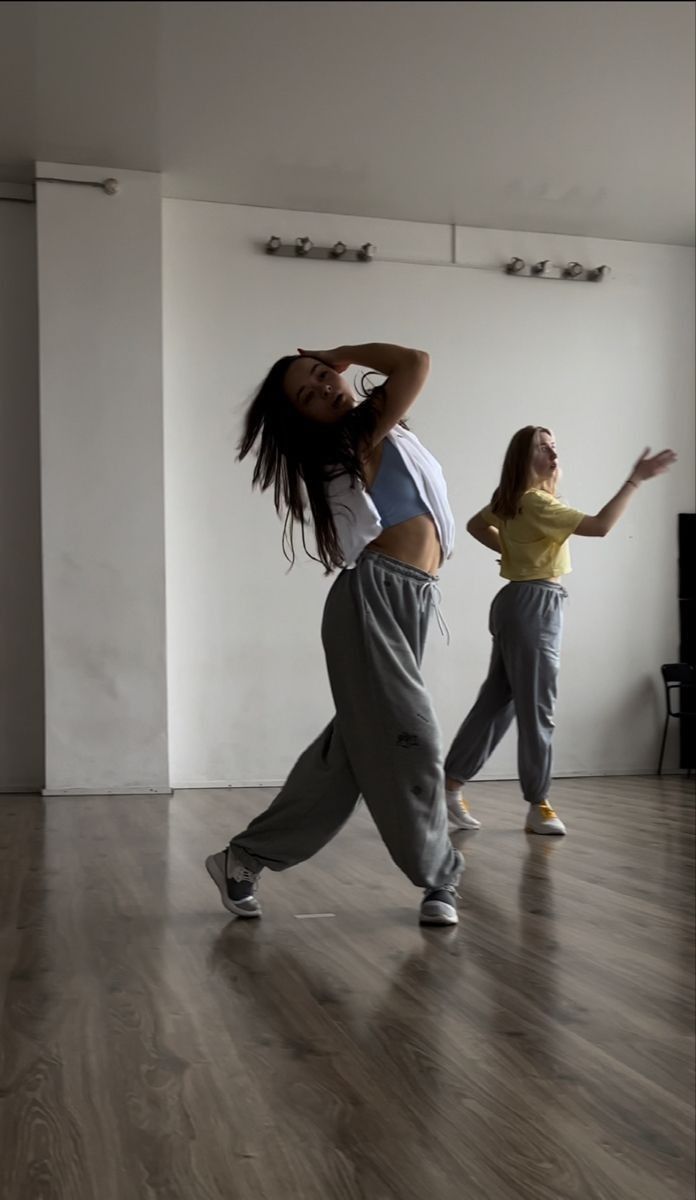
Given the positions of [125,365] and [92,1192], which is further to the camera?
[125,365]

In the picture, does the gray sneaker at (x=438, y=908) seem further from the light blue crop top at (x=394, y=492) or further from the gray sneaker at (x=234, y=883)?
the light blue crop top at (x=394, y=492)

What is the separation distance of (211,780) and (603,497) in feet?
8.87

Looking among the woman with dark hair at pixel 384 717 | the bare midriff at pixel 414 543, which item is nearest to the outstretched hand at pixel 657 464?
the woman with dark hair at pixel 384 717

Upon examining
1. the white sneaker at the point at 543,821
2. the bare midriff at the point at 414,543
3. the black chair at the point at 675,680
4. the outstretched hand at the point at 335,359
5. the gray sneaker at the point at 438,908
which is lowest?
the white sneaker at the point at 543,821

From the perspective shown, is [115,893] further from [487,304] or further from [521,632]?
[487,304]

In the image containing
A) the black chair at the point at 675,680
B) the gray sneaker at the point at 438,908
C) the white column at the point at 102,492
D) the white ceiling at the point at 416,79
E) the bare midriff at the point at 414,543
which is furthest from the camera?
the black chair at the point at 675,680

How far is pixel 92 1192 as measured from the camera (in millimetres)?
1246

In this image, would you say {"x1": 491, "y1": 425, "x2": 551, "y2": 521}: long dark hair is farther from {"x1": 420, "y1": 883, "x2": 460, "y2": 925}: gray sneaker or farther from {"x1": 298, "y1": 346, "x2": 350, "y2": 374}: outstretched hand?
{"x1": 298, "y1": 346, "x2": 350, "y2": 374}: outstretched hand

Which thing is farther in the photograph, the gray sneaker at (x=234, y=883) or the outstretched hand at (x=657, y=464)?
the gray sneaker at (x=234, y=883)

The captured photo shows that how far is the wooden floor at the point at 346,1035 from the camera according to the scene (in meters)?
1.33

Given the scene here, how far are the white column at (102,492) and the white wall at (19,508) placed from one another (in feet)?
0.98

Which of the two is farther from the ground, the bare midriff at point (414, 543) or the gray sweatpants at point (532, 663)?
the bare midriff at point (414, 543)

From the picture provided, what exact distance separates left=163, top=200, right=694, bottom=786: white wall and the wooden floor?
268 centimetres

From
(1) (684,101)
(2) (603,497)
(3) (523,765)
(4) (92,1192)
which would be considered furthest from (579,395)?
(1) (684,101)
